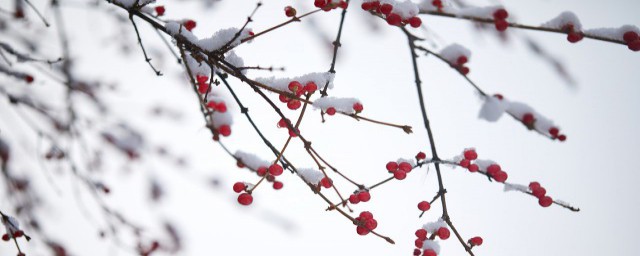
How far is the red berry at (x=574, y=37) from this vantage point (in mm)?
1440

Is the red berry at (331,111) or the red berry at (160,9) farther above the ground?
the red berry at (160,9)

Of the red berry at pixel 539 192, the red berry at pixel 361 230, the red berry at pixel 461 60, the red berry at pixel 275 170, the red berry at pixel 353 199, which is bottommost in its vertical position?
the red berry at pixel 361 230

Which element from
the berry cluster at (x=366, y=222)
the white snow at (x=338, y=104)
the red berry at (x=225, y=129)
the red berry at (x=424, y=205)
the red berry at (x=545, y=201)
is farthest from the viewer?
the red berry at (x=424, y=205)

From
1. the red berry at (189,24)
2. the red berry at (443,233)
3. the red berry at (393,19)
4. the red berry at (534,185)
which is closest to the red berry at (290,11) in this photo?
the red berry at (393,19)

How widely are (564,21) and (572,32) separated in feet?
0.19

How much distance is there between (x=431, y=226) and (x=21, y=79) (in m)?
2.89

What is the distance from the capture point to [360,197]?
1807 mm

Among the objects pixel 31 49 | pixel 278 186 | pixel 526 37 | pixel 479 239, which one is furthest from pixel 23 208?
pixel 526 37

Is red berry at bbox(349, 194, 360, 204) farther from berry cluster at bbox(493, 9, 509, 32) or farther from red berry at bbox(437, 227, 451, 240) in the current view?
berry cluster at bbox(493, 9, 509, 32)

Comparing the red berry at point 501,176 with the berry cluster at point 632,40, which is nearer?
the berry cluster at point 632,40

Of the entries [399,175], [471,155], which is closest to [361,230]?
[399,175]

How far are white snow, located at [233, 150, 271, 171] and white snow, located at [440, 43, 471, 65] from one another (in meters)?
0.88

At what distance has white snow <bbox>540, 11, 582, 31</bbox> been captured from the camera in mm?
1441

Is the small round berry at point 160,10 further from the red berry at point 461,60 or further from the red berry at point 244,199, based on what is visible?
the red berry at point 461,60
